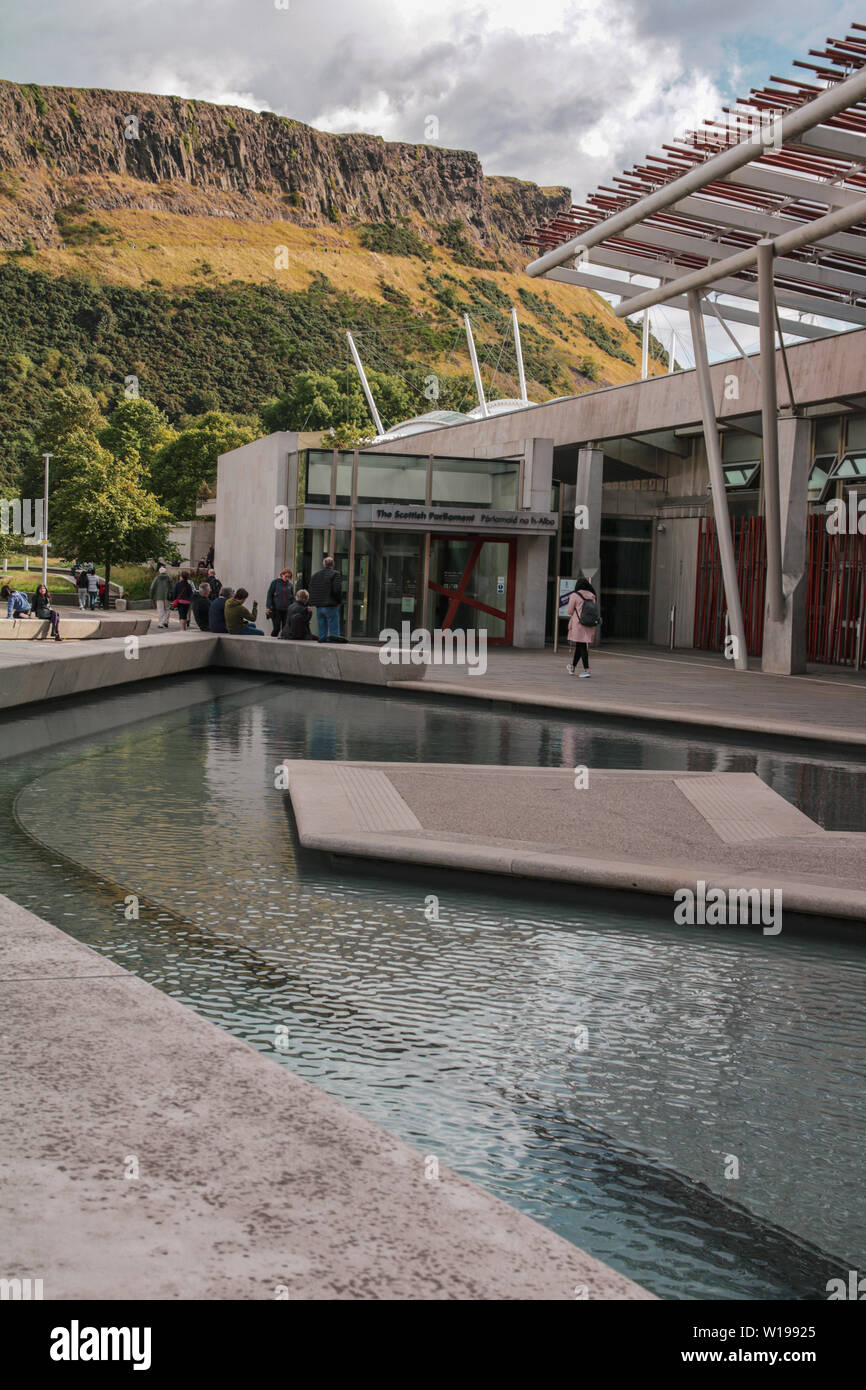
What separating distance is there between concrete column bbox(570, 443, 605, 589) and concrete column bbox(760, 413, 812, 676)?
27.9 ft

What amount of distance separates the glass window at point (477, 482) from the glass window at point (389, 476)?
48 cm

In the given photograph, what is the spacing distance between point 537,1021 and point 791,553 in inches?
825

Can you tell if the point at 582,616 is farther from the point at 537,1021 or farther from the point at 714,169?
the point at 537,1021

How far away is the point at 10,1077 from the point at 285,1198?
3.50 feet

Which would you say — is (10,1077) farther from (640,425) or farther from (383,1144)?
(640,425)

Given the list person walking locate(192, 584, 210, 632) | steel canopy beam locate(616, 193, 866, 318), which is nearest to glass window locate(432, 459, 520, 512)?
person walking locate(192, 584, 210, 632)

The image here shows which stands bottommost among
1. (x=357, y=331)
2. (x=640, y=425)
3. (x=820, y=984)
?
(x=820, y=984)

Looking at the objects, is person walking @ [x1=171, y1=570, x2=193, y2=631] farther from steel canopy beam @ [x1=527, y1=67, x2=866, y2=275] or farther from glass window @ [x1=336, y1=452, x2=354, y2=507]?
steel canopy beam @ [x1=527, y1=67, x2=866, y2=275]

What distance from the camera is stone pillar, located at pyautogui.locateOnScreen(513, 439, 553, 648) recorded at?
105 ft

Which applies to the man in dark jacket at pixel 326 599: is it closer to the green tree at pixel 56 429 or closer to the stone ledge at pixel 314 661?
the stone ledge at pixel 314 661

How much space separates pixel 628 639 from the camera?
38.2m

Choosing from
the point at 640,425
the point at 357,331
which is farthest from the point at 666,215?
the point at 357,331

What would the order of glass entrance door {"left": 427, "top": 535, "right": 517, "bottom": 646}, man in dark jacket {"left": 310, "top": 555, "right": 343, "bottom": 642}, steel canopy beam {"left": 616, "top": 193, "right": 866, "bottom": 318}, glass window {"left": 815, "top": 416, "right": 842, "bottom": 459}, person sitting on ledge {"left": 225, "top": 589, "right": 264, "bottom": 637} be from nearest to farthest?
steel canopy beam {"left": 616, "top": 193, "right": 866, "bottom": 318} → person sitting on ledge {"left": 225, "top": 589, "right": 264, "bottom": 637} → man in dark jacket {"left": 310, "top": 555, "right": 343, "bottom": 642} → glass window {"left": 815, "top": 416, "right": 842, "bottom": 459} → glass entrance door {"left": 427, "top": 535, "right": 517, "bottom": 646}

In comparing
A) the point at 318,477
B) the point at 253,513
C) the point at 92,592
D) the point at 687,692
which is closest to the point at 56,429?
the point at 92,592
